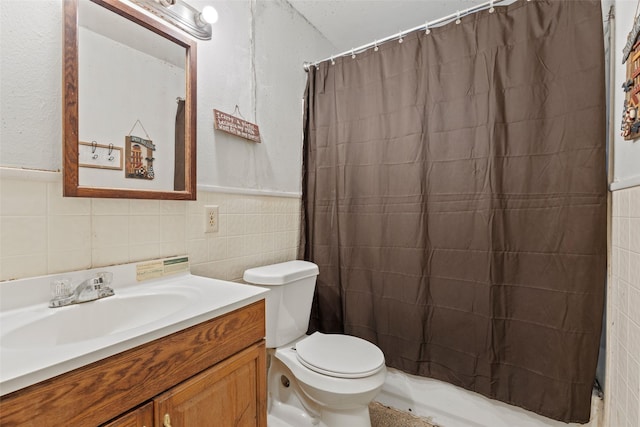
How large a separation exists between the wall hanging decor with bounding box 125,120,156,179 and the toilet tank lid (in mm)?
604

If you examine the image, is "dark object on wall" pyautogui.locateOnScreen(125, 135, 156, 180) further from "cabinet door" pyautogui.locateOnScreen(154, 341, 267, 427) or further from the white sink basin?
"cabinet door" pyautogui.locateOnScreen(154, 341, 267, 427)

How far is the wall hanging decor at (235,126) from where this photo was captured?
4.49ft

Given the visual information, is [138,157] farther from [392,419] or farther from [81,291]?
[392,419]

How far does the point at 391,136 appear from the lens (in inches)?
64.6

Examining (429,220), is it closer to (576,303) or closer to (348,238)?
(348,238)

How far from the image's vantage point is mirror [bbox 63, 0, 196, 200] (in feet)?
3.00

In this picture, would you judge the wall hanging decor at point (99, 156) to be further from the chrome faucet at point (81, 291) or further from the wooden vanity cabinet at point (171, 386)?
the wooden vanity cabinet at point (171, 386)

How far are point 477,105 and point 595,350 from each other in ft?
3.71

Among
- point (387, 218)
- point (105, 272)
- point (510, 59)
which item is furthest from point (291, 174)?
point (510, 59)

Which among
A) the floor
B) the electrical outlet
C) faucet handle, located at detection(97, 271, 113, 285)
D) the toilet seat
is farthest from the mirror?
the floor

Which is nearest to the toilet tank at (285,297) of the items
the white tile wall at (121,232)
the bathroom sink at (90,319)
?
the white tile wall at (121,232)

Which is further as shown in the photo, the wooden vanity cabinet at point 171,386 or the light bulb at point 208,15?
the light bulb at point 208,15

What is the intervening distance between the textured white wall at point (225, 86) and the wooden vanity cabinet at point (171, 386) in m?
0.65

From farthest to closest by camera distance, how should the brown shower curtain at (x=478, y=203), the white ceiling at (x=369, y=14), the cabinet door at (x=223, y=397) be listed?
the white ceiling at (x=369, y=14) → the brown shower curtain at (x=478, y=203) → the cabinet door at (x=223, y=397)
